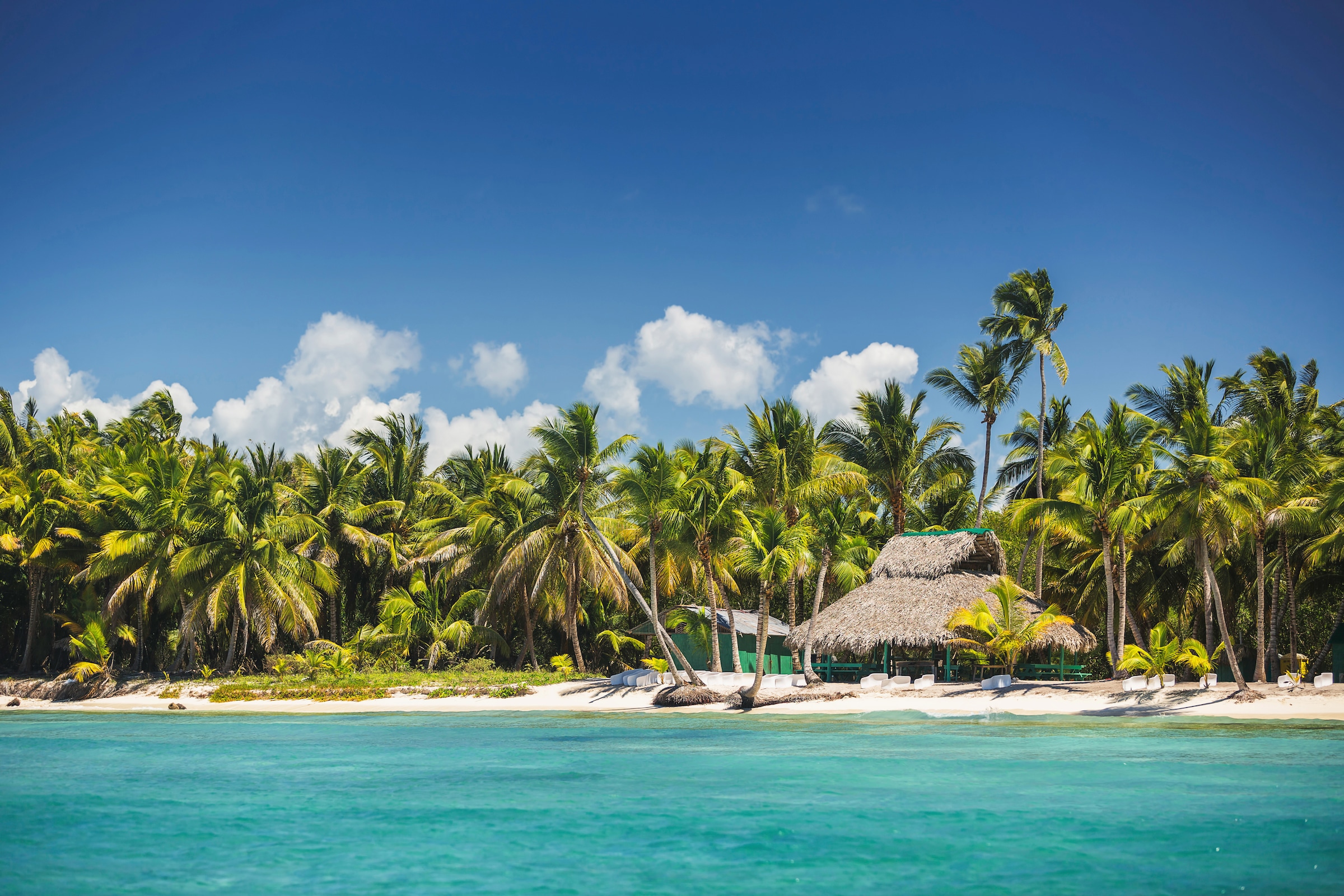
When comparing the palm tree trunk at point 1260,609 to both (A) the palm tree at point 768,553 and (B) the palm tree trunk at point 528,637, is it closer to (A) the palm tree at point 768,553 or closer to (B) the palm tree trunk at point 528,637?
(A) the palm tree at point 768,553

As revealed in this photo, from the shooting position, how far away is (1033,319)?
90.5 feet

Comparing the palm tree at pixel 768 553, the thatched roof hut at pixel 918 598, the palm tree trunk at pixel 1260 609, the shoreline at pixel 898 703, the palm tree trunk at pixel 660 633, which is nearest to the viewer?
the shoreline at pixel 898 703

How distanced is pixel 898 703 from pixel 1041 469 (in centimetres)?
936

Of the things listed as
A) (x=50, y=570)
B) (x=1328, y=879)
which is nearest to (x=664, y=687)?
(x=1328, y=879)

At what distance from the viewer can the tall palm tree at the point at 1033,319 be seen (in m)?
27.4

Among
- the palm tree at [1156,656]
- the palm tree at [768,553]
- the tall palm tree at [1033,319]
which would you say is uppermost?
the tall palm tree at [1033,319]

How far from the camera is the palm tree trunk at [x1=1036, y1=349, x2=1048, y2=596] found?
25.6 m

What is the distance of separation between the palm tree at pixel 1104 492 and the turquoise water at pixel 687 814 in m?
6.47

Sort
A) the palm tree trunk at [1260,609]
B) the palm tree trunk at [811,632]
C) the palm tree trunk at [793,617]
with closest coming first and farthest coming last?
the palm tree trunk at [1260,609], the palm tree trunk at [811,632], the palm tree trunk at [793,617]

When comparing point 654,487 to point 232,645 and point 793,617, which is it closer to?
point 793,617

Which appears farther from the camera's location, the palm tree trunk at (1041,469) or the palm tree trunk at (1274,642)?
the palm tree trunk at (1041,469)

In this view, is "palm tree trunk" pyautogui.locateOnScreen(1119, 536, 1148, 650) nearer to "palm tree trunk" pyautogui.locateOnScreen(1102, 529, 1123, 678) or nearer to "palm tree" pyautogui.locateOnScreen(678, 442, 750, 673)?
"palm tree trunk" pyautogui.locateOnScreen(1102, 529, 1123, 678)

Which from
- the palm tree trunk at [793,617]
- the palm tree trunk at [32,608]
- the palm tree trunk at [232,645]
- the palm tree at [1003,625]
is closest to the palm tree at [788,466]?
the palm tree trunk at [793,617]

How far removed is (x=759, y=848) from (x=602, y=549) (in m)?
18.3
